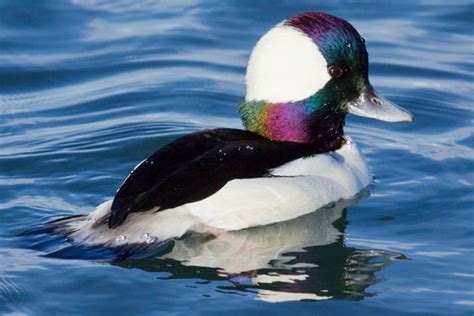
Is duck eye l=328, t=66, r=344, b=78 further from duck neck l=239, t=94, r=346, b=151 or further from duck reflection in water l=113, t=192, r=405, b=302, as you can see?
duck reflection in water l=113, t=192, r=405, b=302

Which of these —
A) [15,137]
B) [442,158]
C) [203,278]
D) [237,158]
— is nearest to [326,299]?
[203,278]

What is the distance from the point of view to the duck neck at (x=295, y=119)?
9.19 meters

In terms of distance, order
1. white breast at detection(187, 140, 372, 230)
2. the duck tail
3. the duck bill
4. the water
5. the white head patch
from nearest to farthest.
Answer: the water, the duck tail, white breast at detection(187, 140, 372, 230), the white head patch, the duck bill

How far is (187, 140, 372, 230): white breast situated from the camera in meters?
8.38

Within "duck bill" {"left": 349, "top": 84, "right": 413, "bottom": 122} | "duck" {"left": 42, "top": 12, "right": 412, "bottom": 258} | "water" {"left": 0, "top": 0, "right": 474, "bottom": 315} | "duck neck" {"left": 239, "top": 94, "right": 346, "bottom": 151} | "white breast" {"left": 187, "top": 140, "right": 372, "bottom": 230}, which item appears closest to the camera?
"water" {"left": 0, "top": 0, "right": 474, "bottom": 315}

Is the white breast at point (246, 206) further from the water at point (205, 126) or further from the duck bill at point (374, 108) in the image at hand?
the duck bill at point (374, 108)

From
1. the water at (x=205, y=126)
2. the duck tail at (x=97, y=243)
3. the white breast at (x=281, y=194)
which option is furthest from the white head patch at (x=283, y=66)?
the duck tail at (x=97, y=243)

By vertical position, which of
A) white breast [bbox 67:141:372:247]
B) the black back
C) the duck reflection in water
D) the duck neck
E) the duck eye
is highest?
the duck eye

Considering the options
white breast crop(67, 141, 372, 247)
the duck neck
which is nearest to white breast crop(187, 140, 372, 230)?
white breast crop(67, 141, 372, 247)

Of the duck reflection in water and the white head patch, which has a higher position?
the white head patch

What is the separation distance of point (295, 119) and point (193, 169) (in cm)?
122

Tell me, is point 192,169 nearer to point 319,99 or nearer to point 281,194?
point 281,194

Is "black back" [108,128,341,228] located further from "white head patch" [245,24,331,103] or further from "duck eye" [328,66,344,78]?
"duck eye" [328,66,344,78]

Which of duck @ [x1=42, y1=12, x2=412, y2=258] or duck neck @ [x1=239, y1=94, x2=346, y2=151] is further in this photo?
duck neck @ [x1=239, y1=94, x2=346, y2=151]
